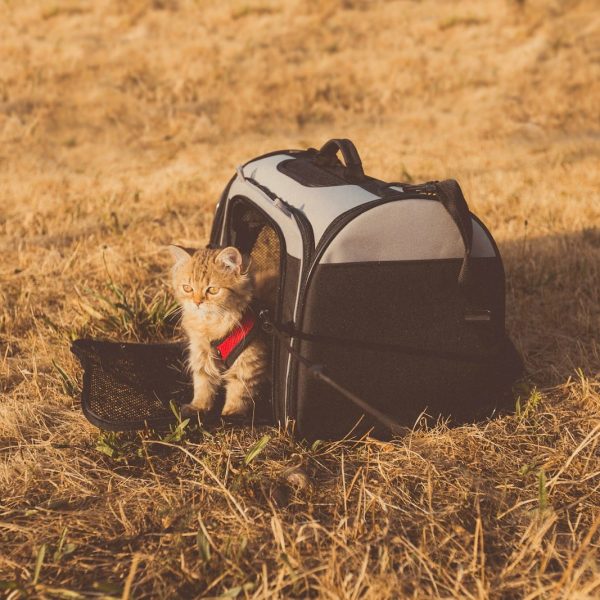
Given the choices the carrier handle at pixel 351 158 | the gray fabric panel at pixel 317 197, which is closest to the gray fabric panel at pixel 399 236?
the gray fabric panel at pixel 317 197

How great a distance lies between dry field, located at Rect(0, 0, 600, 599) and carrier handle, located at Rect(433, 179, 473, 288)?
26.0 inches

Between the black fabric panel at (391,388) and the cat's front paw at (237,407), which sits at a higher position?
the black fabric panel at (391,388)

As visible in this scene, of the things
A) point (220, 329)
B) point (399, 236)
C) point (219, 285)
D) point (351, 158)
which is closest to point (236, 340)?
point (220, 329)

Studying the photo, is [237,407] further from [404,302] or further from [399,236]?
[399,236]

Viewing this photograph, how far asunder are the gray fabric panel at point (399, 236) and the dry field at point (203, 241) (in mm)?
721

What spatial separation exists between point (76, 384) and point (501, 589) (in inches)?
75.4

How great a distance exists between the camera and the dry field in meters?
1.74

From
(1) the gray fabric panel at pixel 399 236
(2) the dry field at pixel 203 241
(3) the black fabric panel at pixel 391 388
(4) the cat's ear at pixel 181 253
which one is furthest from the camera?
(4) the cat's ear at pixel 181 253

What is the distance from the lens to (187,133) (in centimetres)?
750

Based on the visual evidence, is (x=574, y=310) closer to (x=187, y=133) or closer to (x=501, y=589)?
(x=501, y=589)

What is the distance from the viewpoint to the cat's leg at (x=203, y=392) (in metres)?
2.54

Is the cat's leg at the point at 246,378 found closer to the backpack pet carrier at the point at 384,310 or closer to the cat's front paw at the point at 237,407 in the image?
the cat's front paw at the point at 237,407

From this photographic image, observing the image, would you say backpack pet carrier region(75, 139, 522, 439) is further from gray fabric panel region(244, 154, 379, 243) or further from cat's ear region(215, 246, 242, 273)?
cat's ear region(215, 246, 242, 273)

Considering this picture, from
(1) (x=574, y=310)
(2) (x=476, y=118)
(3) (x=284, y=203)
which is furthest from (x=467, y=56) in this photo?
(3) (x=284, y=203)
